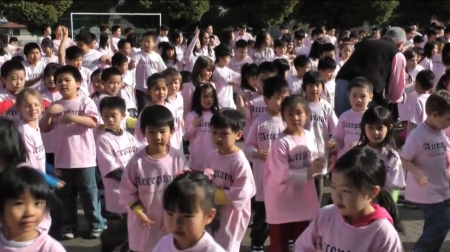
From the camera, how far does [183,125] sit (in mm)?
5711

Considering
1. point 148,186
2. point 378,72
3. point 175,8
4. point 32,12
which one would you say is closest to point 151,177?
point 148,186

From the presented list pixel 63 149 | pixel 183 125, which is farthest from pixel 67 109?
pixel 183 125

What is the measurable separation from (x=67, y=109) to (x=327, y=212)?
297 centimetres

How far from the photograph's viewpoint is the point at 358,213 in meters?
2.69

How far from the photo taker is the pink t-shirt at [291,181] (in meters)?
4.22

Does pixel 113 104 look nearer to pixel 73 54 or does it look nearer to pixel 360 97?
pixel 360 97

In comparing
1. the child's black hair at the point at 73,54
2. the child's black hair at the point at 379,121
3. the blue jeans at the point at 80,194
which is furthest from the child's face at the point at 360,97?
the child's black hair at the point at 73,54

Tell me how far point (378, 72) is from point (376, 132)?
2.24m

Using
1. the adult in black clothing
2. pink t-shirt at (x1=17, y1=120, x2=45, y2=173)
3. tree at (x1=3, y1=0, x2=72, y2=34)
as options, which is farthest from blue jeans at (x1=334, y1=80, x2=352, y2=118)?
tree at (x1=3, y1=0, x2=72, y2=34)

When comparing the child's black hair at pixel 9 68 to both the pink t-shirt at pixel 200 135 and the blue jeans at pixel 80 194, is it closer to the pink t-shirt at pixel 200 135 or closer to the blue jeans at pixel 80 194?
the blue jeans at pixel 80 194

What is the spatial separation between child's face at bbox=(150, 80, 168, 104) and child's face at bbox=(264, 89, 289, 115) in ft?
2.96

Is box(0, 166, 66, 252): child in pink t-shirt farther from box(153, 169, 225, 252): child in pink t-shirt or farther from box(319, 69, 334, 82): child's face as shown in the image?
box(319, 69, 334, 82): child's face

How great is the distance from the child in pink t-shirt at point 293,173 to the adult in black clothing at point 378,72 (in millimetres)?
2120

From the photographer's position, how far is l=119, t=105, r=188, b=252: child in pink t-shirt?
3670 millimetres
